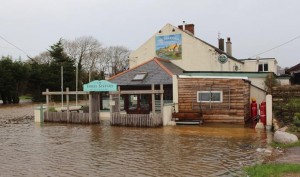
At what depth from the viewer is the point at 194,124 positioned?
22125mm

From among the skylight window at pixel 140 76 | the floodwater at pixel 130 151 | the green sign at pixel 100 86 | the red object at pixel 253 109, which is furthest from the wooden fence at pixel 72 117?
the red object at pixel 253 109

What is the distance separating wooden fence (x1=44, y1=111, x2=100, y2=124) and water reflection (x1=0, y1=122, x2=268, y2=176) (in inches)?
105

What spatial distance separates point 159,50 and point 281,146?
79.8 ft

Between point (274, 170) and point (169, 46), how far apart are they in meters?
27.8

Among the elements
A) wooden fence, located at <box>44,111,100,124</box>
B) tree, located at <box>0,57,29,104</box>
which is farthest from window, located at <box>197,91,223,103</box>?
tree, located at <box>0,57,29,104</box>

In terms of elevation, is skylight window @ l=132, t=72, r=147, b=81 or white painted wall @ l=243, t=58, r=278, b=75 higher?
white painted wall @ l=243, t=58, r=278, b=75

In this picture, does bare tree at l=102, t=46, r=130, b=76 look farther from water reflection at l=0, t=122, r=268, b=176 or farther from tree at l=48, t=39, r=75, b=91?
water reflection at l=0, t=122, r=268, b=176

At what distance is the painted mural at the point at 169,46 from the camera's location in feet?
116

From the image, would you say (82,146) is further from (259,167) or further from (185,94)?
(185,94)

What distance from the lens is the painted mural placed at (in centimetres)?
3534

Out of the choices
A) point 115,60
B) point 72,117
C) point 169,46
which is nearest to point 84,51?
point 115,60

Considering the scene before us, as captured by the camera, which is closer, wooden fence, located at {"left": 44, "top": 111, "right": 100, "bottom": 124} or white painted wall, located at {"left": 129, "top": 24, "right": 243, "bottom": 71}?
wooden fence, located at {"left": 44, "top": 111, "right": 100, "bottom": 124}

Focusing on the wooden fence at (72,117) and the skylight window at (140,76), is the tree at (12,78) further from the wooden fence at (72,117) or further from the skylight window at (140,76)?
the skylight window at (140,76)

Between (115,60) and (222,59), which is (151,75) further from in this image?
(115,60)
